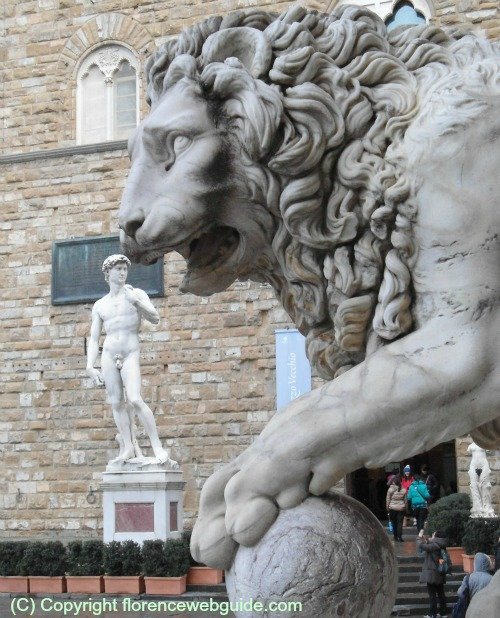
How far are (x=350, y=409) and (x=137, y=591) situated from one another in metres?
9.90

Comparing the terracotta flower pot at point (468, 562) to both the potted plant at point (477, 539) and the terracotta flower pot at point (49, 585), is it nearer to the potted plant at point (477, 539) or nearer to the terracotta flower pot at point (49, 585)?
the potted plant at point (477, 539)

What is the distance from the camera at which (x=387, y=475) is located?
21.2m

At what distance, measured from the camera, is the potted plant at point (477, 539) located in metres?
10.5

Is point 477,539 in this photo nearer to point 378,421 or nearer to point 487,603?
point 487,603

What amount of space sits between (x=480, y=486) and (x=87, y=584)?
540cm

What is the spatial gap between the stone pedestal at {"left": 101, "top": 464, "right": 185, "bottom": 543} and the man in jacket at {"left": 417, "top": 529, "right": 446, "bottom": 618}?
3775mm

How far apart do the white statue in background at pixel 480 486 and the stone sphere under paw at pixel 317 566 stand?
1197cm

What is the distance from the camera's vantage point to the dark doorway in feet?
67.4

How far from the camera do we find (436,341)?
4.67 ft

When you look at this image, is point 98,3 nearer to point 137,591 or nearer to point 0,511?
point 0,511

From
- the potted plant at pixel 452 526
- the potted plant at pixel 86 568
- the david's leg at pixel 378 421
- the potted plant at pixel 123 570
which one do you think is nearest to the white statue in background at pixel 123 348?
the potted plant at pixel 86 568

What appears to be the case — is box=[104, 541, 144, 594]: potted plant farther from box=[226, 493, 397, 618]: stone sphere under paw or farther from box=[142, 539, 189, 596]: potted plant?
box=[226, 493, 397, 618]: stone sphere under paw

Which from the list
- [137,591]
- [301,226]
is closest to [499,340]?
[301,226]

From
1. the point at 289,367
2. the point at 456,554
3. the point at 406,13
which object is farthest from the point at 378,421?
the point at 406,13
